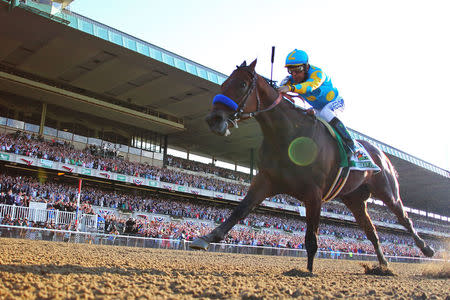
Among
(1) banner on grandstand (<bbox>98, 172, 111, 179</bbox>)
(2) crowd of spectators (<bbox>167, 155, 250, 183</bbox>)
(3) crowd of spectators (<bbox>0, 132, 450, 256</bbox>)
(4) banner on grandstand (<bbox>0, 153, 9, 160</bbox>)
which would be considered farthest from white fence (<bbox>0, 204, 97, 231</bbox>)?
(2) crowd of spectators (<bbox>167, 155, 250, 183</bbox>)

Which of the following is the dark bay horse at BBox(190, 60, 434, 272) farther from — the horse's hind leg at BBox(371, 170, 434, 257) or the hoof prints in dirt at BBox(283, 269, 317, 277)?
the horse's hind leg at BBox(371, 170, 434, 257)

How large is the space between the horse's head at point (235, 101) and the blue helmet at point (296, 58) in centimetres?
90

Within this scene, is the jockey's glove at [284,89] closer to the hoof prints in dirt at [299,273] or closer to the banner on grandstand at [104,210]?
the hoof prints in dirt at [299,273]

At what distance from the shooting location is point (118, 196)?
30.9 meters

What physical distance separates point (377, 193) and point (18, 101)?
33.3 metres

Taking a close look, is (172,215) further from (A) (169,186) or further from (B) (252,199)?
(B) (252,199)

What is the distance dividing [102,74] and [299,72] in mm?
26742

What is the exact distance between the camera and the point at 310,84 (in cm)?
521

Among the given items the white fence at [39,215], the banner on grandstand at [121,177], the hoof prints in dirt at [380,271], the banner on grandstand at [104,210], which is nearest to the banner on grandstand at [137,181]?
the banner on grandstand at [121,177]

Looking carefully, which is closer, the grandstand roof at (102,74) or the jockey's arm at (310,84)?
the jockey's arm at (310,84)

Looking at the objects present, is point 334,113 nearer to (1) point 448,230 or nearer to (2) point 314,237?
(2) point 314,237

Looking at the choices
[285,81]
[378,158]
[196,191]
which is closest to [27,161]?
[196,191]

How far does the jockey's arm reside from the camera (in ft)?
16.7

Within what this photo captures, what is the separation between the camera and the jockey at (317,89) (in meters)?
5.39
